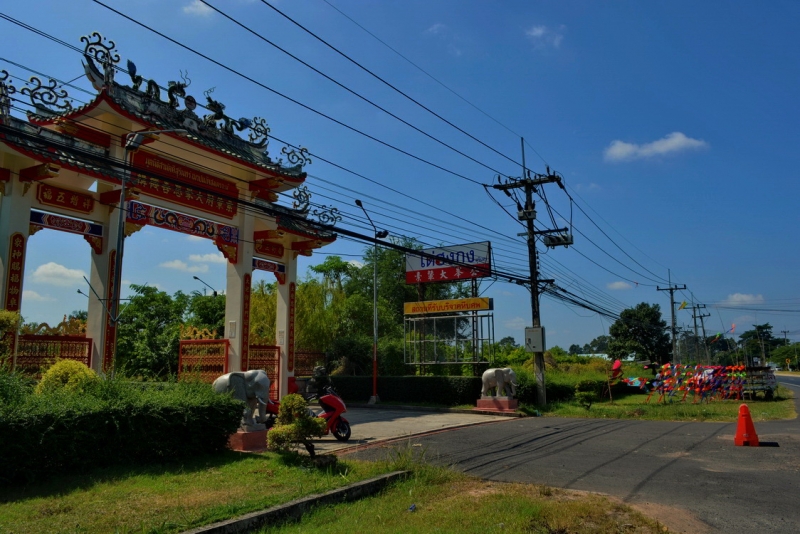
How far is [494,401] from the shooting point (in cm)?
2116

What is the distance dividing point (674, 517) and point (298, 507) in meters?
4.32

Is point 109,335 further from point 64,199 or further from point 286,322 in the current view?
point 286,322

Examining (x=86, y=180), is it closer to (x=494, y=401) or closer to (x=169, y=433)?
(x=169, y=433)

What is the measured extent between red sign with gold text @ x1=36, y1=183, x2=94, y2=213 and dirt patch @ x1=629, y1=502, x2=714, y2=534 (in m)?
14.0

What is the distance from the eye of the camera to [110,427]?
834 cm

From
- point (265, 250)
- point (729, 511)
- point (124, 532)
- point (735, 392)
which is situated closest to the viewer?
point (124, 532)

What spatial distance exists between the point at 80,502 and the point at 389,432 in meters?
9.35

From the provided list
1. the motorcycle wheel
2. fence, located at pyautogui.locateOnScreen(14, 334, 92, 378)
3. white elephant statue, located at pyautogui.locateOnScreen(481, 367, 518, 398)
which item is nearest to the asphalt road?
the motorcycle wheel

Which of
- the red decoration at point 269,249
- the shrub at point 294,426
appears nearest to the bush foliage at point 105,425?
the shrub at point 294,426

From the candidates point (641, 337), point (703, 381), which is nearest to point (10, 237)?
point (703, 381)

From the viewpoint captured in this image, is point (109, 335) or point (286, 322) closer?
point (109, 335)

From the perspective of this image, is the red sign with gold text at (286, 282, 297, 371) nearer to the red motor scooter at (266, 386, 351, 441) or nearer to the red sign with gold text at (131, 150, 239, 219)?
the red sign with gold text at (131, 150, 239, 219)

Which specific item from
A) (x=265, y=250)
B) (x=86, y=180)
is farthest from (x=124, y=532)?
(x=265, y=250)

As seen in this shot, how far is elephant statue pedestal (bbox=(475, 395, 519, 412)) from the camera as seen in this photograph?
68.4 ft
